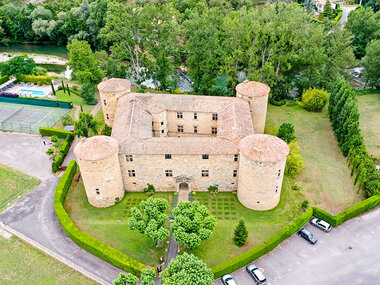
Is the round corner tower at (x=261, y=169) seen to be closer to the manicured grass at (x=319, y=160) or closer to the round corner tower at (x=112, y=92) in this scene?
the manicured grass at (x=319, y=160)

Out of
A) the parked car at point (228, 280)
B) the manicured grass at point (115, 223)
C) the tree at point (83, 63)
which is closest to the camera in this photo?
the parked car at point (228, 280)

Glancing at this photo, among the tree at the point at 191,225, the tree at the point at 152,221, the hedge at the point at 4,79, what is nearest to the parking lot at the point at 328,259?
the tree at the point at 191,225

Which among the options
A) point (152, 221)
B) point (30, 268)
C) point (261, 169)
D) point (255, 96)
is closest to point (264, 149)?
point (261, 169)

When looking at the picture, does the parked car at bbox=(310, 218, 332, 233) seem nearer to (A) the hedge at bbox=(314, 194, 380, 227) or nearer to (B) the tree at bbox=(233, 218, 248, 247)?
(A) the hedge at bbox=(314, 194, 380, 227)

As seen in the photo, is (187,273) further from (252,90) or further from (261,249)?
(252,90)

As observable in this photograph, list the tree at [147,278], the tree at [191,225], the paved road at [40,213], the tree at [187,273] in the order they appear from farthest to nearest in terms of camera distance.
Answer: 1. the paved road at [40,213]
2. the tree at [191,225]
3. the tree at [147,278]
4. the tree at [187,273]
